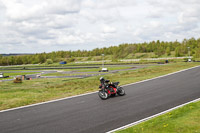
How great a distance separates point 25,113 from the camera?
11430 mm

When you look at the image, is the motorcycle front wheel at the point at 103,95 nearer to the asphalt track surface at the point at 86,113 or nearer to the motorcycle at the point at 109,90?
the motorcycle at the point at 109,90

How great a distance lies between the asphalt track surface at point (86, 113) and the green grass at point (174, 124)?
1.04 meters

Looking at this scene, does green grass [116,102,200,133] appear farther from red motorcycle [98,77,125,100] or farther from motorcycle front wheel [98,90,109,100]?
red motorcycle [98,77,125,100]

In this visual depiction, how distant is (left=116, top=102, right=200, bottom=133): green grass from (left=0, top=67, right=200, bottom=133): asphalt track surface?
104 cm

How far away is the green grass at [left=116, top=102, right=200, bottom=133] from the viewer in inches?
287

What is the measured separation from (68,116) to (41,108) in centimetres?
275

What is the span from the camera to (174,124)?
7859mm

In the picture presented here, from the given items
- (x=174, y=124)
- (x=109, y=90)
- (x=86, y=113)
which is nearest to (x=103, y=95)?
(x=109, y=90)

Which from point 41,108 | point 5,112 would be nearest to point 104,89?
point 41,108

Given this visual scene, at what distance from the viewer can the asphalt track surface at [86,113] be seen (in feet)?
28.9

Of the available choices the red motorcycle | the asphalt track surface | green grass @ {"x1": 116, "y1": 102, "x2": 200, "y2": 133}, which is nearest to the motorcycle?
the red motorcycle

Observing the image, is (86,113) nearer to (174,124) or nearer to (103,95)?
(103,95)

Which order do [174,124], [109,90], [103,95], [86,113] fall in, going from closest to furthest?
[174,124]
[86,113]
[103,95]
[109,90]

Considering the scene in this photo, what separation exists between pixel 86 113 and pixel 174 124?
4.57 m
